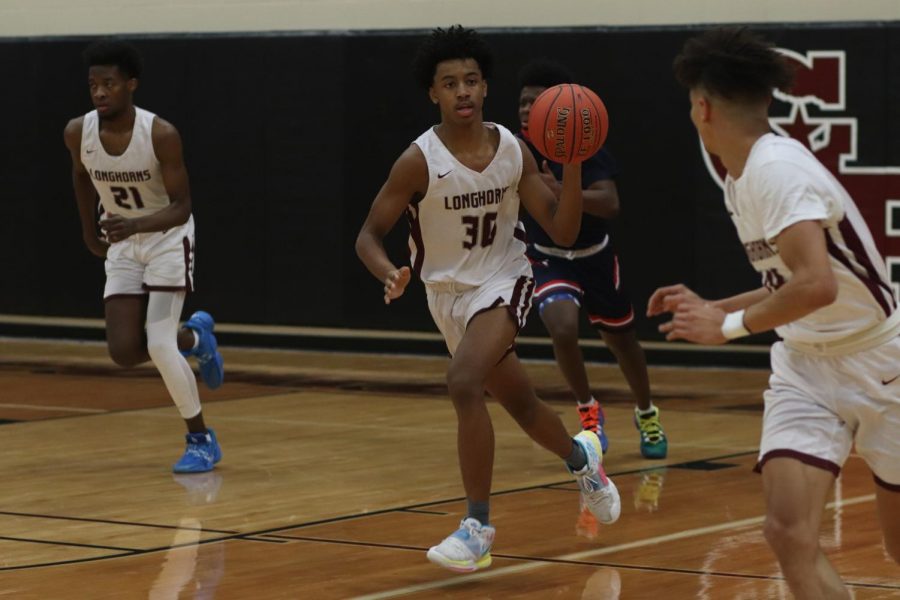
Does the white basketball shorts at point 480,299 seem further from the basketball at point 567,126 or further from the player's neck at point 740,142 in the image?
the player's neck at point 740,142

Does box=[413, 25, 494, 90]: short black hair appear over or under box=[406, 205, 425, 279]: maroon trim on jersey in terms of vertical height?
over

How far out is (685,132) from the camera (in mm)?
13961

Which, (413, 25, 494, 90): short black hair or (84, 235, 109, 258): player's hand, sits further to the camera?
(84, 235, 109, 258): player's hand

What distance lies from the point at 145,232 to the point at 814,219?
5.10m

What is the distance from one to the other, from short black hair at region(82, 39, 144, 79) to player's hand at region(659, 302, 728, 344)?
508 centimetres

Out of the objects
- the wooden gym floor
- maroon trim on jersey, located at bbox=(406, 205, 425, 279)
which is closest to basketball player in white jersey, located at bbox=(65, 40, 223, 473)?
the wooden gym floor

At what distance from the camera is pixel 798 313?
4.57m

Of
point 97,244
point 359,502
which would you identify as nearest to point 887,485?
point 359,502

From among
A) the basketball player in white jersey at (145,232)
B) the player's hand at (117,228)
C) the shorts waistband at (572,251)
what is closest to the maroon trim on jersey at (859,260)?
the shorts waistband at (572,251)

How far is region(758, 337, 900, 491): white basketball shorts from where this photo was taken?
4773 mm

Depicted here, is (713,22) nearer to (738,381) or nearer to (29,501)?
(738,381)

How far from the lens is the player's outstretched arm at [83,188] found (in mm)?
9469

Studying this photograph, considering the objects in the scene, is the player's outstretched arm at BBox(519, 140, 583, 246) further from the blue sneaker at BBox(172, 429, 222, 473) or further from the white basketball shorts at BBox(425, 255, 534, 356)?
the blue sneaker at BBox(172, 429, 222, 473)

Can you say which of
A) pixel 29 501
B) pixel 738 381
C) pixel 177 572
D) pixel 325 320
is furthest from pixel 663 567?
pixel 325 320
